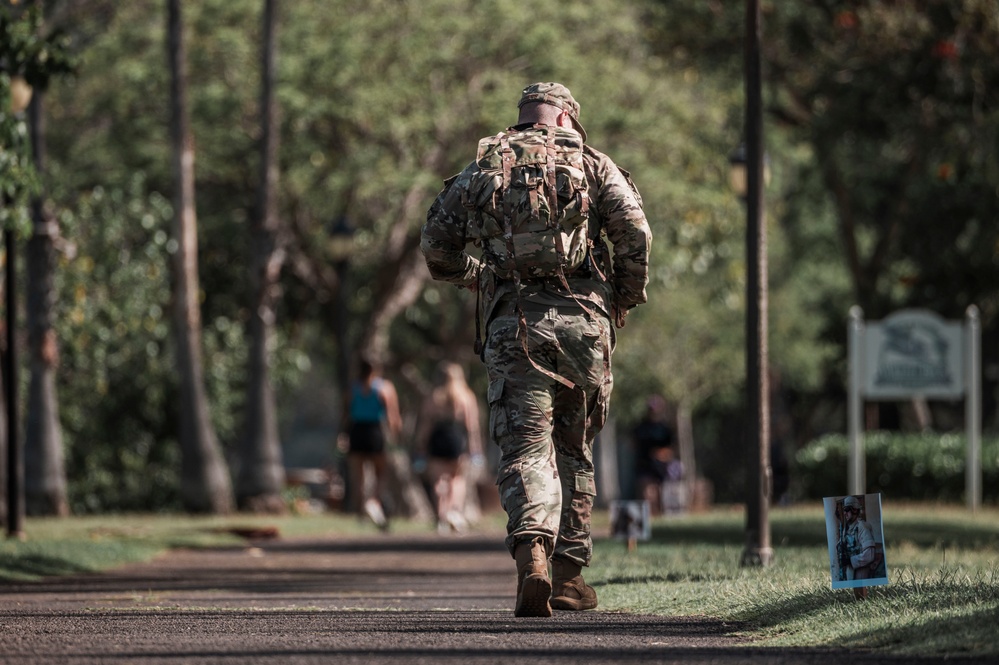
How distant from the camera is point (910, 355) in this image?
74.4 feet

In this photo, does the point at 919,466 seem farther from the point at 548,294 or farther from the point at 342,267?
the point at 548,294

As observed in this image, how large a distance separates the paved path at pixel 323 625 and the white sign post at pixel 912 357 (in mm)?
10908

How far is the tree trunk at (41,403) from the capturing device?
20.8 metres

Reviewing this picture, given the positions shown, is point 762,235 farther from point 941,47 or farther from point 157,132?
point 157,132

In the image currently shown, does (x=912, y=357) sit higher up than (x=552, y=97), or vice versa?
(x=552, y=97)

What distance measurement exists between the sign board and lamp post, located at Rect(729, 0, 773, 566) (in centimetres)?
1124

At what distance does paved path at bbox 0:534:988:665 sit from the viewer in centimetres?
599

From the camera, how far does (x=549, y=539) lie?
7.69m

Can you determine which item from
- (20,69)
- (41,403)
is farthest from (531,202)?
(41,403)

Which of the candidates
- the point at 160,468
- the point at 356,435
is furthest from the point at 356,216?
the point at 356,435

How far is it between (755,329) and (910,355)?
1162 cm

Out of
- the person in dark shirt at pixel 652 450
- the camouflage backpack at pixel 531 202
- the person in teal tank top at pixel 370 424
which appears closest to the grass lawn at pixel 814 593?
the camouflage backpack at pixel 531 202

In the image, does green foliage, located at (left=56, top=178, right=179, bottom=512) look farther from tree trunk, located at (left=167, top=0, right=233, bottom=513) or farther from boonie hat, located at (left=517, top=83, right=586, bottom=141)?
boonie hat, located at (left=517, top=83, right=586, bottom=141)

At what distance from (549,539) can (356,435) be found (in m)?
11.8
